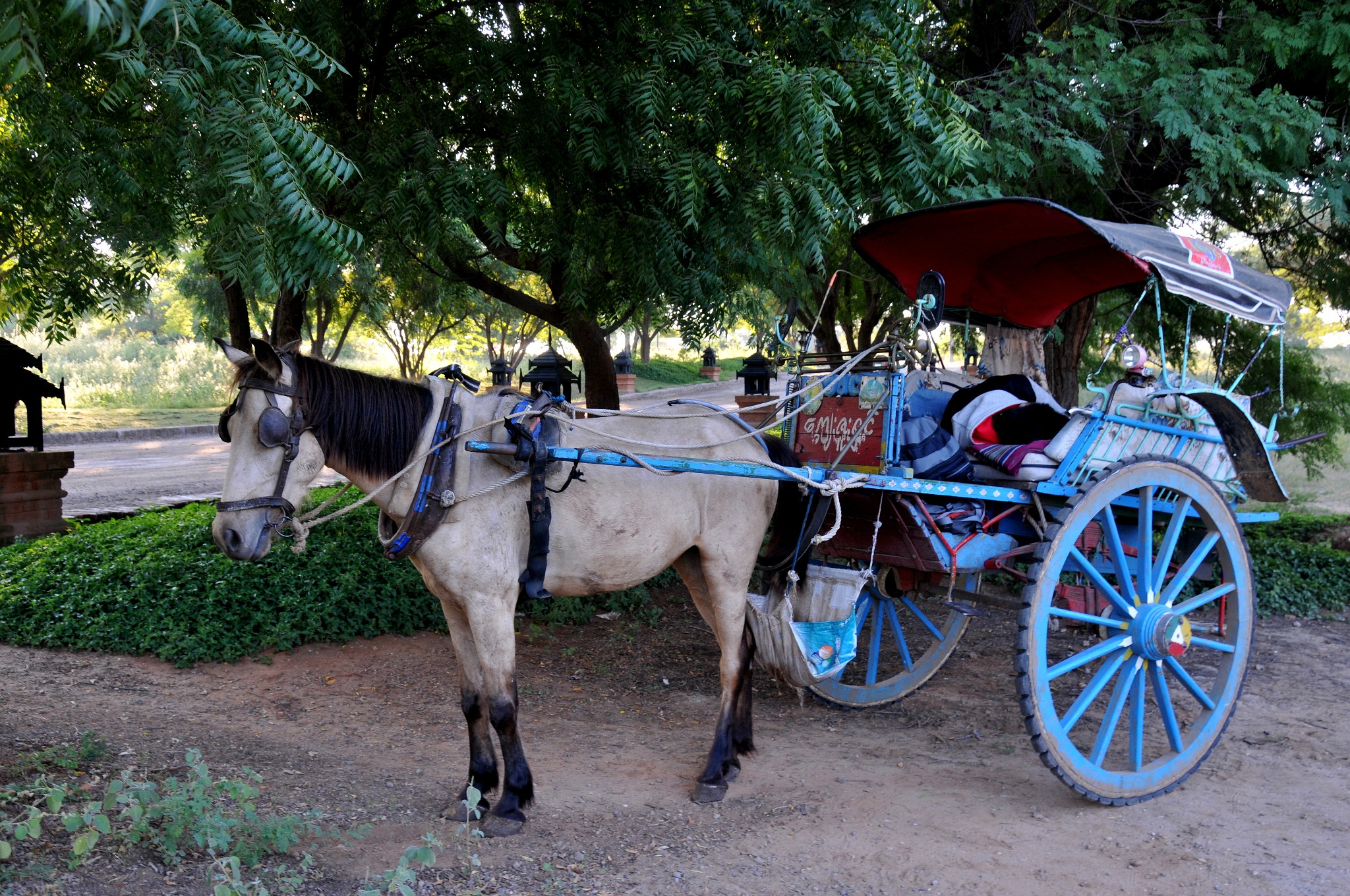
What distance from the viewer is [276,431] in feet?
11.5

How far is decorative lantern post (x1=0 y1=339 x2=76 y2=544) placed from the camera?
820 centimetres

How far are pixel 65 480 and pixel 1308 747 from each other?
1367 centimetres

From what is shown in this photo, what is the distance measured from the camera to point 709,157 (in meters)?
5.65

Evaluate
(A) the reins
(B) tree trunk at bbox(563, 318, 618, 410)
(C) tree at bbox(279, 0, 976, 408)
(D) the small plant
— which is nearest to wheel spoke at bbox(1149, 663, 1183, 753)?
(A) the reins

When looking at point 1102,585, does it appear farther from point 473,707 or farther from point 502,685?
point 473,707

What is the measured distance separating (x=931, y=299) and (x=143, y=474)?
41.5ft

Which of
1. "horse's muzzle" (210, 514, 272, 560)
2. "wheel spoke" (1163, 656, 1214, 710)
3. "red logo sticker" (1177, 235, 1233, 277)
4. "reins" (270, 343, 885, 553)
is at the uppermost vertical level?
"red logo sticker" (1177, 235, 1233, 277)

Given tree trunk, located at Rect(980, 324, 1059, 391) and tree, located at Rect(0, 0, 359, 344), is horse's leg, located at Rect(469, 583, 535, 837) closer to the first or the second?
tree, located at Rect(0, 0, 359, 344)

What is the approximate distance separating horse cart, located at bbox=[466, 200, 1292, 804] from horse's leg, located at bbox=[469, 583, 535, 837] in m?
0.69

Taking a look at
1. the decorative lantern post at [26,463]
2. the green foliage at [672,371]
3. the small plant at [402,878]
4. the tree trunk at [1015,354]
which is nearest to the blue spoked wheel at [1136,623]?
the small plant at [402,878]

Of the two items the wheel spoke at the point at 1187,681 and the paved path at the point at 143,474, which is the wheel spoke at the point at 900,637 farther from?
the paved path at the point at 143,474

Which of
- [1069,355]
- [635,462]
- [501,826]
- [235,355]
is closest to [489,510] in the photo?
[635,462]

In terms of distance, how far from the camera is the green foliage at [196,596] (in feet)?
20.4

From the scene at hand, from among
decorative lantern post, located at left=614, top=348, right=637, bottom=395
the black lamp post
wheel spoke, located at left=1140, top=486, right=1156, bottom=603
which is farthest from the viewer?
decorative lantern post, located at left=614, top=348, right=637, bottom=395
